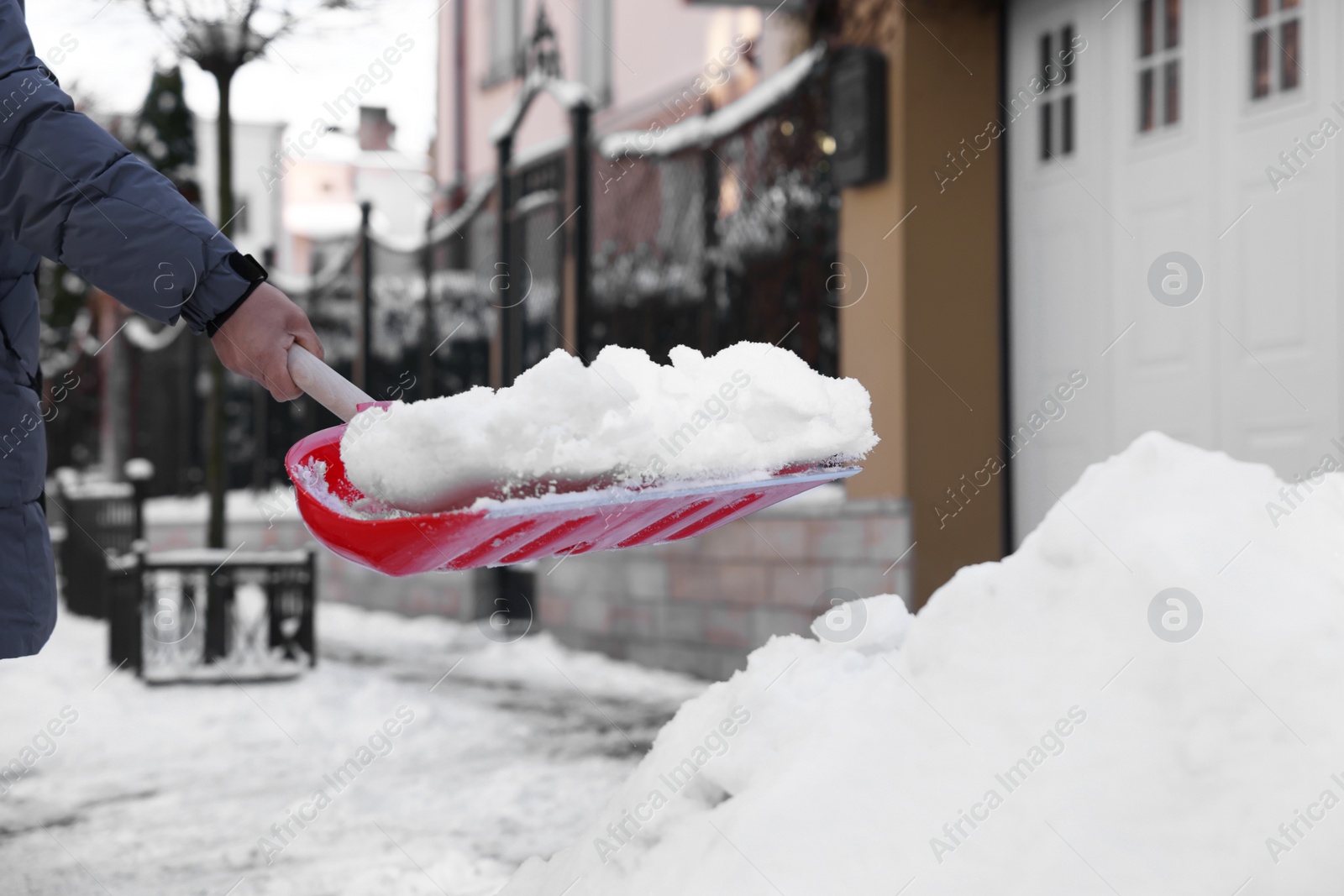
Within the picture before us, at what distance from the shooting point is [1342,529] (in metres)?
2.06

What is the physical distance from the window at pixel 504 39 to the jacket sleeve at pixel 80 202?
11.6 metres

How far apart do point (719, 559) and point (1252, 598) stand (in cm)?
408

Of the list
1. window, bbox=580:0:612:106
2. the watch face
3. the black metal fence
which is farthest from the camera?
window, bbox=580:0:612:106

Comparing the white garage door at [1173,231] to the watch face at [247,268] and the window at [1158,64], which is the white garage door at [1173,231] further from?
the watch face at [247,268]

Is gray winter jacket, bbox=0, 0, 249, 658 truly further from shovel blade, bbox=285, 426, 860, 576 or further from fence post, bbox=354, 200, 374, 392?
fence post, bbox=354, 200, 374, 392

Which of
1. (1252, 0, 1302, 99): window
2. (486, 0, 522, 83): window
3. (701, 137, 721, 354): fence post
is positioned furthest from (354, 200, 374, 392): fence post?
(1252, 0, 1302, 99): window

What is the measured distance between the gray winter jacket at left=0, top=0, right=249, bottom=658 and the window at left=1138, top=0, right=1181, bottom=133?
406cm

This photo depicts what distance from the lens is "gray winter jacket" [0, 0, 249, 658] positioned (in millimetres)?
1712

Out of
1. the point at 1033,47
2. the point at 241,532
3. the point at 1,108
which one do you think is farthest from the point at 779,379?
the point at 241,532

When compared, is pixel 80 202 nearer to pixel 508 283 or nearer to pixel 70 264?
pixel 70 264

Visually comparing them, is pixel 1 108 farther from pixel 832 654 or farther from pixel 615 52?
pixel 615 52

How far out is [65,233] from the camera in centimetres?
172

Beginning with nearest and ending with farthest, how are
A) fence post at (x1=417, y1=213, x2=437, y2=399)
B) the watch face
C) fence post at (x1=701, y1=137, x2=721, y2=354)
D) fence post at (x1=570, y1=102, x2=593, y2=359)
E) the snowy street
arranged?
the watch face → the snowy street → fence post at (x1=701, y1=137, x2=721, y2=354) → fence post at (x1=570, y1=102, x2=593, y2=359) → fence post at (x1=417, y1=213, x2=437, y2=399)

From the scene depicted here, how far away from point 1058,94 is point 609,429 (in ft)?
13.7
